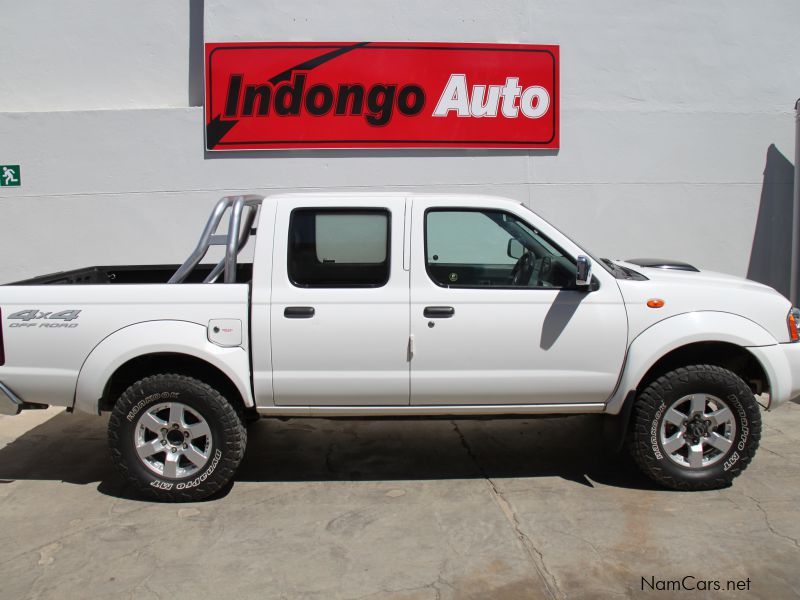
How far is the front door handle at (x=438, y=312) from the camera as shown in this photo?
485 cm

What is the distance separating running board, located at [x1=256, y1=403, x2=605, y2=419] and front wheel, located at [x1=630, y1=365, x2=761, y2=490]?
33cm

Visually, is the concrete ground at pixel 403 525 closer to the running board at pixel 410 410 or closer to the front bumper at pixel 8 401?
the running board at pixel 410 410

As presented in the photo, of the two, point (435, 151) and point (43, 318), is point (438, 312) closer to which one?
point (43, 318)

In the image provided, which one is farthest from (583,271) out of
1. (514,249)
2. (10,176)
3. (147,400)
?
(10,176)

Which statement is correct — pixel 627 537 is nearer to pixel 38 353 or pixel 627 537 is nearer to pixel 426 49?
pixel 38 353

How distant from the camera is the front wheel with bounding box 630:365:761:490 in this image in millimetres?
4930

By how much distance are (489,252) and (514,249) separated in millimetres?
483

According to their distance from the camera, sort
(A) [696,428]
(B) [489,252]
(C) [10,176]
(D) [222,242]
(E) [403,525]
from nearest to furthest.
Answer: (E) [403,525] → (A) [696,428] → (D) [222,242] → (B) [489,252] → (C) [10,176]

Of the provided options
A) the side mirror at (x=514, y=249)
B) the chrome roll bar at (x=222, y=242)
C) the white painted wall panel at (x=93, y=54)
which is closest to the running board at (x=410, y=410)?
the chrome roll bar at (x=222, y=242)

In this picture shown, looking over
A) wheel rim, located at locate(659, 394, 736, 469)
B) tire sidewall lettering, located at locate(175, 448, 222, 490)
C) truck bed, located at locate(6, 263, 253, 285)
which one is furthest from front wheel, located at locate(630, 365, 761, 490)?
truck bed, located at locate(6, 263, 253, 285)

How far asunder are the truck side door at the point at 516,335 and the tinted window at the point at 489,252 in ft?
0.08

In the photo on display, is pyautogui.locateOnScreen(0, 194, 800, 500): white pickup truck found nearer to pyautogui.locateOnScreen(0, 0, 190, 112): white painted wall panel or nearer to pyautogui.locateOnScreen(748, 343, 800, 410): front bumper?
pyautogui.locateOnScreen(748, 343, 800, 410): front bumper

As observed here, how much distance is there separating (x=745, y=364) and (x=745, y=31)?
5.64 metres

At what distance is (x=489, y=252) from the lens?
582 centimetres
